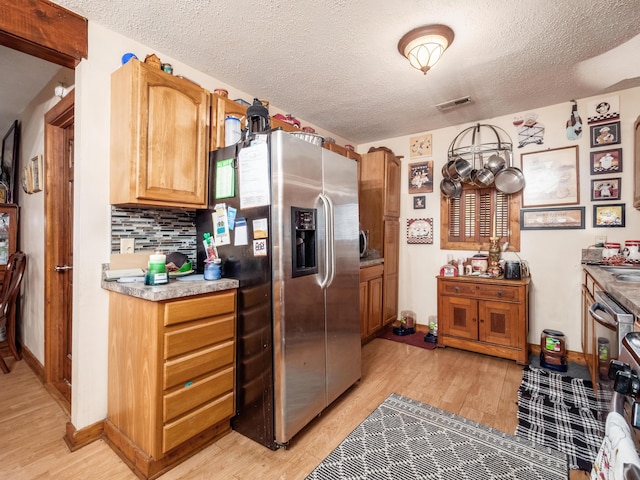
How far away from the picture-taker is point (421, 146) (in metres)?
3.79

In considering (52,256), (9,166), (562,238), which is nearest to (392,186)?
(562,238)

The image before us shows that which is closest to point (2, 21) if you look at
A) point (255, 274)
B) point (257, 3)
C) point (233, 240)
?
point (257, 3)

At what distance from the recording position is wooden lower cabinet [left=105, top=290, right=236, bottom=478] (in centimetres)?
→ 150

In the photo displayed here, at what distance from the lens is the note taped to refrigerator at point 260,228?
170 centimetres

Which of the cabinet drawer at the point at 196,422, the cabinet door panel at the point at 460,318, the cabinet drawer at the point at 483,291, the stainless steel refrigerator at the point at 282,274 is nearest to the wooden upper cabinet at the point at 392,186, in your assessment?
the cabinet drawer at the point at 483,291

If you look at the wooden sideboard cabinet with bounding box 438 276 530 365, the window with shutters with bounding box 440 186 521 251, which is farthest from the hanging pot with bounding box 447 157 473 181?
the wooden sideboard cabinet with bounding box 438 276 530 365

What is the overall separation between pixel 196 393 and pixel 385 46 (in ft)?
8.03

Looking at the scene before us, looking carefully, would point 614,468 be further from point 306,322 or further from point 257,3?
point 257,3

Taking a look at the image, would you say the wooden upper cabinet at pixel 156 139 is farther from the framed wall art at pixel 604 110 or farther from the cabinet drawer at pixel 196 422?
the framed wall art at pixel 604 110

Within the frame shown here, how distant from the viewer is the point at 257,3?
165cm

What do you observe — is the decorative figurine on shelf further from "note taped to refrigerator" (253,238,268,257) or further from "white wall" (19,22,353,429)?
"white wall" (19,22,353,429)

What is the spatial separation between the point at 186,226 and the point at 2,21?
1.37 metres

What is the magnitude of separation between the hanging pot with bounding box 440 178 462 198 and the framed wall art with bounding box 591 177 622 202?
1.17 meters

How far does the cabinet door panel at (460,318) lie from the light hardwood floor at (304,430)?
0.23 m
